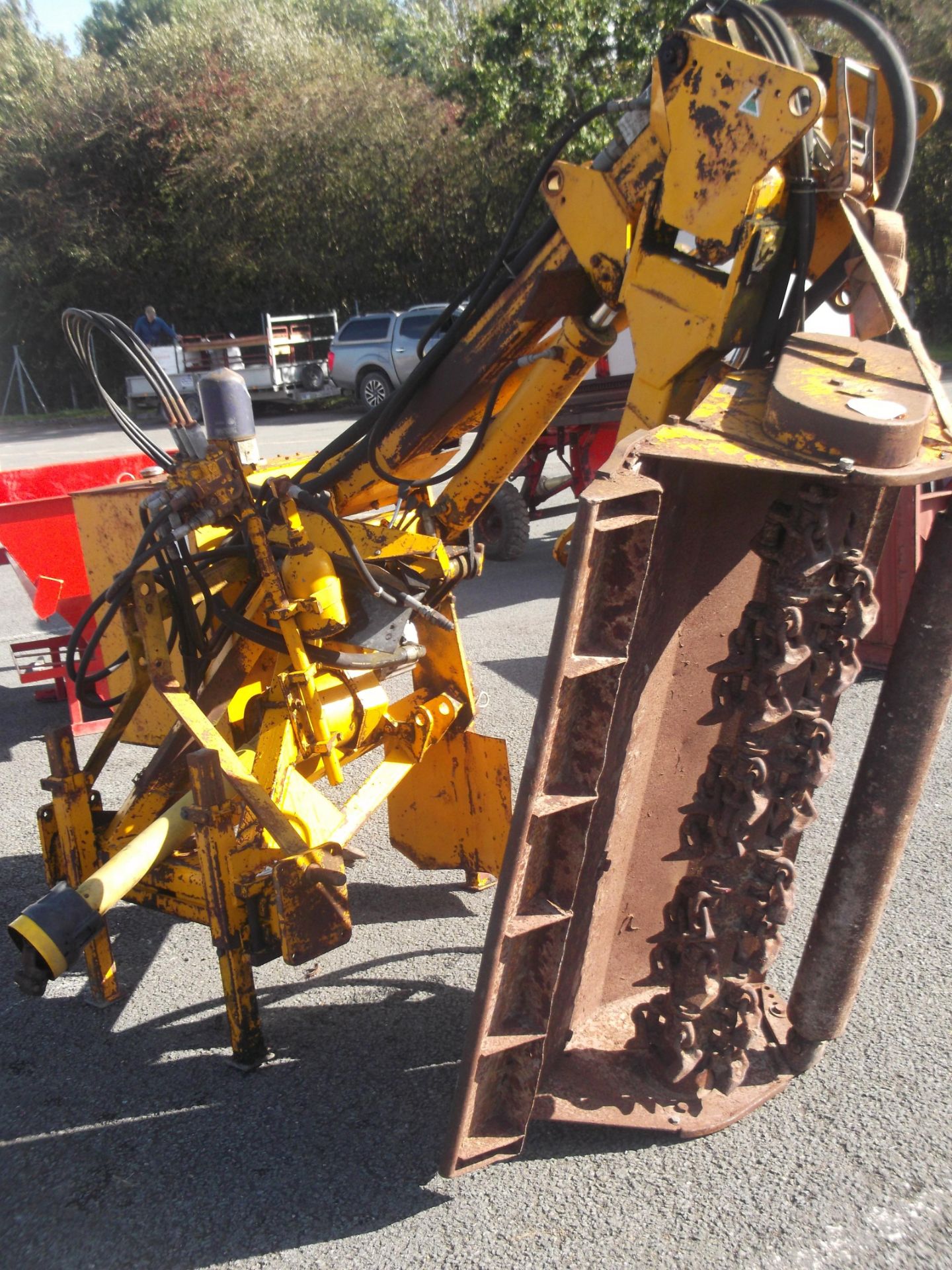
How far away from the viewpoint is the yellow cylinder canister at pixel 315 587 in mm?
3363

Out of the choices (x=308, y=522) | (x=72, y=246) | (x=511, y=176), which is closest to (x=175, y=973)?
(x=308, y=522)

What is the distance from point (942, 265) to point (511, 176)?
412 inches

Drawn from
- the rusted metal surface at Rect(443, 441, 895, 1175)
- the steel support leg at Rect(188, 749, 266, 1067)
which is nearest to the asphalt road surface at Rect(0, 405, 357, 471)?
the steel support leg at Rect(188, 749, 266, 1067)

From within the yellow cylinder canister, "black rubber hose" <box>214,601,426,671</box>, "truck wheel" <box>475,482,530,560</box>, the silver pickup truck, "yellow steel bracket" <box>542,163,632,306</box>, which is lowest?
the silver pickup truck

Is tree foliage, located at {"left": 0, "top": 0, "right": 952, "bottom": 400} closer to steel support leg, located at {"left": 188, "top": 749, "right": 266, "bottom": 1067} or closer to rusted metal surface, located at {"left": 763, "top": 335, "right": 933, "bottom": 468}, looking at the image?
steel support leg, located at {"left": 188, "top": 749, "right": 266, "bottom": 1067}

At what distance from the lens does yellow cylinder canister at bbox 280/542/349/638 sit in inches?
132

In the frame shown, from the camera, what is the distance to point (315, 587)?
3361mm

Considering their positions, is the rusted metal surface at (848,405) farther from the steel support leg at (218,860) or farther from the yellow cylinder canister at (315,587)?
the steel support leg at (218,860)

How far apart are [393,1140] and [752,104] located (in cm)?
260

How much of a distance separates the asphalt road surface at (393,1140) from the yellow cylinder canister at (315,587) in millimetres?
1247

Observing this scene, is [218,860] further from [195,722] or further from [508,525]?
[508,525]

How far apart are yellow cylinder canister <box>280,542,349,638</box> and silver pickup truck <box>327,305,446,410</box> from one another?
59.6ft

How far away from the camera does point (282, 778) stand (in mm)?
3322

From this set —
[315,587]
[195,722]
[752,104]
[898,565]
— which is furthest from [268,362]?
[752,104]
